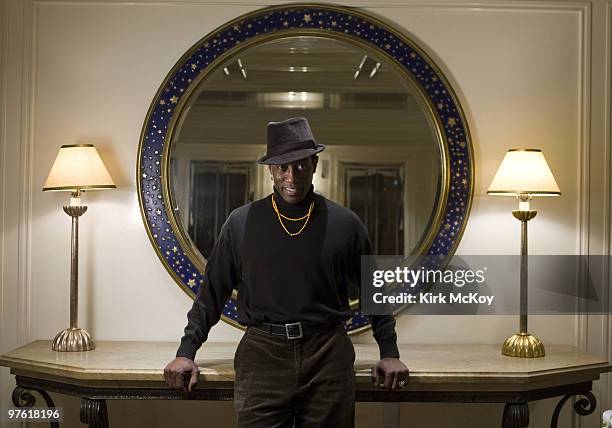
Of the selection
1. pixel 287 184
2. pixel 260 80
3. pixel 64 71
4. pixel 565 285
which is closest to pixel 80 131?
Result: pixel 64 71

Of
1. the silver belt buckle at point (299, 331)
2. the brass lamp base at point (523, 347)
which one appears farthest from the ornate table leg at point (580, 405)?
the silver belt buckle at point (299, 331)

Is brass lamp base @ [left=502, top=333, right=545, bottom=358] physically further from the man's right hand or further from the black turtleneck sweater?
the man's right hand

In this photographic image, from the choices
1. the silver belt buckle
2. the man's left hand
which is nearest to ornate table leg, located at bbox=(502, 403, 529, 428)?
the man's left hand

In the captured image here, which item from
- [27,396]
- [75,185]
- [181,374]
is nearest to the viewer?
[181,374]

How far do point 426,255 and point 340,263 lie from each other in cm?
74

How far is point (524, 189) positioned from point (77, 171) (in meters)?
1.62

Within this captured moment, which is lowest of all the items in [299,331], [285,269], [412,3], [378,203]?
[299,331]

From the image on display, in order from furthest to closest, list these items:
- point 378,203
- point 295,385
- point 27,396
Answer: point 378,203 < point 27,396 < point 295,385

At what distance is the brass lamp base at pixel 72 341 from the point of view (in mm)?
2867

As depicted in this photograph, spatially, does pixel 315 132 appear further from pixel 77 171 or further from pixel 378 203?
pixel 77 171

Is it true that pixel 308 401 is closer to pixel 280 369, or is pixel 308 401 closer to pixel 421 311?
pixel 280 369

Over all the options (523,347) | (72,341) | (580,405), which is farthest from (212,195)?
(580,405)

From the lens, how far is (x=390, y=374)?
2.50m

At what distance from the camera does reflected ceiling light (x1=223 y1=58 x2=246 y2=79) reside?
10.2 ft
